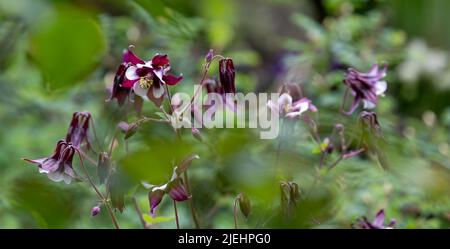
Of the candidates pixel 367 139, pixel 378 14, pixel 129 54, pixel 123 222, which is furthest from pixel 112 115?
pixel 378 14

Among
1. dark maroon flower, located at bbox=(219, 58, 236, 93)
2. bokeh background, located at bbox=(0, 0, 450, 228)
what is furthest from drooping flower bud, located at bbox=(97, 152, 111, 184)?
dark maroon flower, located at bbox=(219, 58, 236, 93)

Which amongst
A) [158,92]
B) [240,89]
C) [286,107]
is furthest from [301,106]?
[240,89]

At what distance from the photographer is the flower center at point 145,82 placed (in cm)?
63

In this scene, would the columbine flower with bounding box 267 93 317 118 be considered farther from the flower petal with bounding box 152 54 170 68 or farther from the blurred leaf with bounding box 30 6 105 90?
the blurred leaf with bounding box 30 6 105 90

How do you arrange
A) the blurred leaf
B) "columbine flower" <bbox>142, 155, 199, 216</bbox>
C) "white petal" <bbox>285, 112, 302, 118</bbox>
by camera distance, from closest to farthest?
the blurred leaf
"columbine flower" <bbox>142, 155, 199, 216</bbox>
"white petal" <bbox>285, 112, 302, 118</bbox>

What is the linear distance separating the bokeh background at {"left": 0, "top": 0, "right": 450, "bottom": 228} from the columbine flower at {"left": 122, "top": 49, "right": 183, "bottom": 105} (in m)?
0.03

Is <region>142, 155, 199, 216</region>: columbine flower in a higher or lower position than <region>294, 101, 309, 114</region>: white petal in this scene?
lower

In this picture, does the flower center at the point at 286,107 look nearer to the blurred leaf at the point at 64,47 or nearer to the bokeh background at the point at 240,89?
the bokeh background at the point at 240,89

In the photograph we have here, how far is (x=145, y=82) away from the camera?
63 cm

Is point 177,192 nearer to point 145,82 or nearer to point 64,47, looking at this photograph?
point 145,82

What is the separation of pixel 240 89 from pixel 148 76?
126 cm

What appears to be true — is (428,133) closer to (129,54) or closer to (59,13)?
(129,54)

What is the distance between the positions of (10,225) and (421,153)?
914 mm

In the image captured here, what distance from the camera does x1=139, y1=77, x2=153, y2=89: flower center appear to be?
632 millimetres
